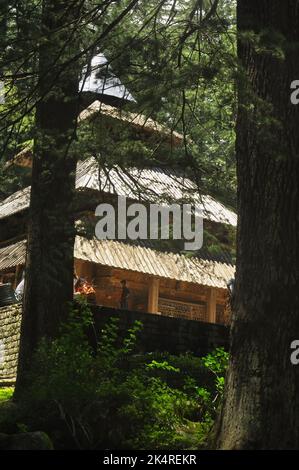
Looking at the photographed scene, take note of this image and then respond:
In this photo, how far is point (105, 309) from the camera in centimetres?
1234

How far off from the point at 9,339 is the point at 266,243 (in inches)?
383

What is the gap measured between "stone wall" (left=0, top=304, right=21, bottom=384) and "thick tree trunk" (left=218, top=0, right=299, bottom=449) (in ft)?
27.8

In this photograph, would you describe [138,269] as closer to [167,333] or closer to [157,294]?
[157,294]

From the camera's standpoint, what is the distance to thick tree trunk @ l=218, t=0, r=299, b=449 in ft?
19.7

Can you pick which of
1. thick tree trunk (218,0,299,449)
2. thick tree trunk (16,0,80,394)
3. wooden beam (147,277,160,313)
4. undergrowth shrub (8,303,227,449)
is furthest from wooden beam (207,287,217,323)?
thick tree trunk (218,0,299,449)

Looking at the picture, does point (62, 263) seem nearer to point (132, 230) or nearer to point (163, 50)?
point (132, 230)

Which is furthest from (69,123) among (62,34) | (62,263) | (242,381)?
(242,381)

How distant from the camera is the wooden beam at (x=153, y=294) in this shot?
931 inches

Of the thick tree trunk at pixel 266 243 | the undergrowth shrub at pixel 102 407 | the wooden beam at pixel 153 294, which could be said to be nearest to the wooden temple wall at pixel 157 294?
the wooden beam at pixel 153 294

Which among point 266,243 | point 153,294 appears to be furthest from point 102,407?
point 153,294

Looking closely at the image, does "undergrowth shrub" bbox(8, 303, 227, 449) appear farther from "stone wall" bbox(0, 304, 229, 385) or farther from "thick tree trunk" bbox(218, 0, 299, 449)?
"stone wall" bbox(0, 304, 229, 385)

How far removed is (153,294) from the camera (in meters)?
23.7

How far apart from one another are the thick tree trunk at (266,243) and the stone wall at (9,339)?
8461mm

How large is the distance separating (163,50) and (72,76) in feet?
3.50
